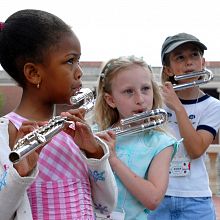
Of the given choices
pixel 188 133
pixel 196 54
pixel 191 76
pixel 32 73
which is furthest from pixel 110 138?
pixel 196 54

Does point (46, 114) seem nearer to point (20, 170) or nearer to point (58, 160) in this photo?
point (58, 160)

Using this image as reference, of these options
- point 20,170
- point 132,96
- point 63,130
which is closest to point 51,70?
point 63,130

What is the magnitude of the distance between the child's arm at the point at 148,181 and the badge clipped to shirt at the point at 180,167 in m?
0.50

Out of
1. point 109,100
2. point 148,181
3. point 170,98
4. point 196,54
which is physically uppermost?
point 196,54

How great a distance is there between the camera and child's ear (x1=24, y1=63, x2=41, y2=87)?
1483mm

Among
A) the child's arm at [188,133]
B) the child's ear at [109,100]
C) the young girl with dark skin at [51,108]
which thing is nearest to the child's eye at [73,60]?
the young girl with dark skin at [51,108]

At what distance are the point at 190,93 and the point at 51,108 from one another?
4.23ft

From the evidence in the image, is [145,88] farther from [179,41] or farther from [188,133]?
[179,41]

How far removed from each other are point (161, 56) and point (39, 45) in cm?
142

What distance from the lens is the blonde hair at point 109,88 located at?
211 cm

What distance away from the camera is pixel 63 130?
1.49 m

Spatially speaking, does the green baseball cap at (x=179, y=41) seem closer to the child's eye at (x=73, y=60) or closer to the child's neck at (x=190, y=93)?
the child's neck at (x=190, y=93)

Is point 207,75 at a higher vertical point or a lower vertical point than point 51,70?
higher

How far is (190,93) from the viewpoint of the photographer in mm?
2695
